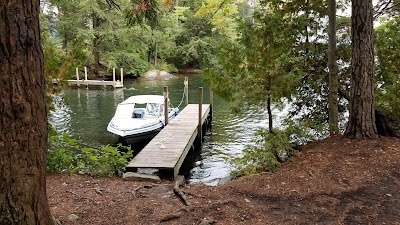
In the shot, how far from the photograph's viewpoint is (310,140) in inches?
293

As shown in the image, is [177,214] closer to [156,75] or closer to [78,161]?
[78,161]

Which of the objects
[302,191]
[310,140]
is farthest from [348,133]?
[302,191]

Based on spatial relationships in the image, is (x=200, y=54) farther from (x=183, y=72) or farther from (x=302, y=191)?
(x=302, y=191)

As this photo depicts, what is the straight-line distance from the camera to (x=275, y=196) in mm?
4574

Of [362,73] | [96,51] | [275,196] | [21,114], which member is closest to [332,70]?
[362,73]

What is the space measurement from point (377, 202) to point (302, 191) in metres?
0.89

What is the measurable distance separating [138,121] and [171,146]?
2.93 meters

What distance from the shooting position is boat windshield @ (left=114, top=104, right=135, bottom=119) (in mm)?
12727

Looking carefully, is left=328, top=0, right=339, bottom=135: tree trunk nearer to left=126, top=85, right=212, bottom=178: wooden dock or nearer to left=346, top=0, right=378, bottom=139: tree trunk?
left=346, top=0, right=378, bottom=139: tree trunk

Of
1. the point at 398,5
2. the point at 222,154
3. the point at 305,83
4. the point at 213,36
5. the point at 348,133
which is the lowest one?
the point at 222,154

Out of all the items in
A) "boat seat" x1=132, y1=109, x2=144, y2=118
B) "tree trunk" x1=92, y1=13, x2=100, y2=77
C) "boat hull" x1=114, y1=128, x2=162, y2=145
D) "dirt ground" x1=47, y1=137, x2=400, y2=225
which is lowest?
"boat hull" x1=114, y1=128, x2=162, y2=145

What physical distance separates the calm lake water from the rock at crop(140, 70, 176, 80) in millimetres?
8153

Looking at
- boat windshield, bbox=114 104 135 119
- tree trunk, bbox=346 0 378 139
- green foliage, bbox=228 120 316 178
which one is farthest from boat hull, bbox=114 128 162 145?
tree trunk, bbox=346 0 378 139

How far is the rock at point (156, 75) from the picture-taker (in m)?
32.8
